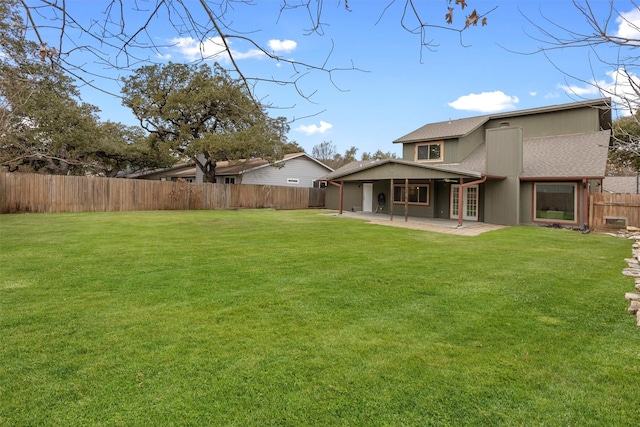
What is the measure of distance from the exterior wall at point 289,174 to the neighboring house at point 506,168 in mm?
8873

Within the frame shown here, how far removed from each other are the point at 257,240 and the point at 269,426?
6.69 meters

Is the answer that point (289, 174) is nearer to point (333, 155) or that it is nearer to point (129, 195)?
point (129, 195)

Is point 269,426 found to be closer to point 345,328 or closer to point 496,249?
point 345,328

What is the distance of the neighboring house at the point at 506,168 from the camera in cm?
1289

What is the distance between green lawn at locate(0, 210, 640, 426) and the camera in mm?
2148

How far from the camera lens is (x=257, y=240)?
336 inches

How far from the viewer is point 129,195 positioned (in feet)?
58.4

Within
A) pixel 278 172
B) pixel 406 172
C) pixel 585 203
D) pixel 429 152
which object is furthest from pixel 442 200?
pixel 278 172

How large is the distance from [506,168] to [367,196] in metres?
8.13

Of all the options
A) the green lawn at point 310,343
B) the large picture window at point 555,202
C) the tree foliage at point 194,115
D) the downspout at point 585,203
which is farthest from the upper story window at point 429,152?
the green lawn at point 310,343

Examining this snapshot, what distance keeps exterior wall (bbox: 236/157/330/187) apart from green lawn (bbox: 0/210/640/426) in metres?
18.9

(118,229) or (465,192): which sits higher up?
(465,192)

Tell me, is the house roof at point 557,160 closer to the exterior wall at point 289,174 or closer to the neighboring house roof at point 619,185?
the neighboring house roof at point 619,185

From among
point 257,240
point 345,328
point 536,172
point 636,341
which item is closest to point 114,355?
point 345,328
